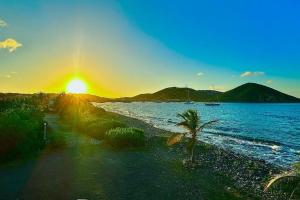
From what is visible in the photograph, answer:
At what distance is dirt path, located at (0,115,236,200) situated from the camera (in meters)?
15.3

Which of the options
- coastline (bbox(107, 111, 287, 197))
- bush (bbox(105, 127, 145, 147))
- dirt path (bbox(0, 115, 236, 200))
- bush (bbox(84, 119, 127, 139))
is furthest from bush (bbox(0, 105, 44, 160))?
coastline (bbox(107, 111, 287, 197))

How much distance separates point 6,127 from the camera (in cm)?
2298

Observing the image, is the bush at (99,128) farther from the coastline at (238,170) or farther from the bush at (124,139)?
the coastline at (238,170)

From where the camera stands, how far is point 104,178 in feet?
58.6

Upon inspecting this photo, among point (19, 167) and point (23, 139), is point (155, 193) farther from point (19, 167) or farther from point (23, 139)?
point (23, 139)

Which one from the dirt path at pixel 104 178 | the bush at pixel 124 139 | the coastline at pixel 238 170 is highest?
the bush at pixel 124 139

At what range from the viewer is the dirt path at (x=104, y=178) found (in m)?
15.3

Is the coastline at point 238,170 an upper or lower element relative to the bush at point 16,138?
lower

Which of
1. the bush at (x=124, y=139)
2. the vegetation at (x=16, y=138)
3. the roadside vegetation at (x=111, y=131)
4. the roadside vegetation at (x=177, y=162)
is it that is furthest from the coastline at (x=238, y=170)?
the vegetation at (x=16, y=138)

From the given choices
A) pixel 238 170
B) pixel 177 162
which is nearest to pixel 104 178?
pixel 177 162

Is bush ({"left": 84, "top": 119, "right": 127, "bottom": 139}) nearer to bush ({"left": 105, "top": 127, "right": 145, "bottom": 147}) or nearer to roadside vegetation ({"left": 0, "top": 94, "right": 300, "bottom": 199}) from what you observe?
roadside vegetation ({"left": 0, "top": 94, "right": 300, "bottom": 199})

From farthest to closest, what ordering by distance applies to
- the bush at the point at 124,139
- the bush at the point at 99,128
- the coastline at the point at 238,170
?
the bush at the point at 99,128
the bush at the point at 124,139
the coastline at the point at 238,170

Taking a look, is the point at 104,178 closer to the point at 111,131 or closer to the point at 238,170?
the point at 238,170

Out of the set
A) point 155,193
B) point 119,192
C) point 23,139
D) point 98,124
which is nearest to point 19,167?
point 23,139
